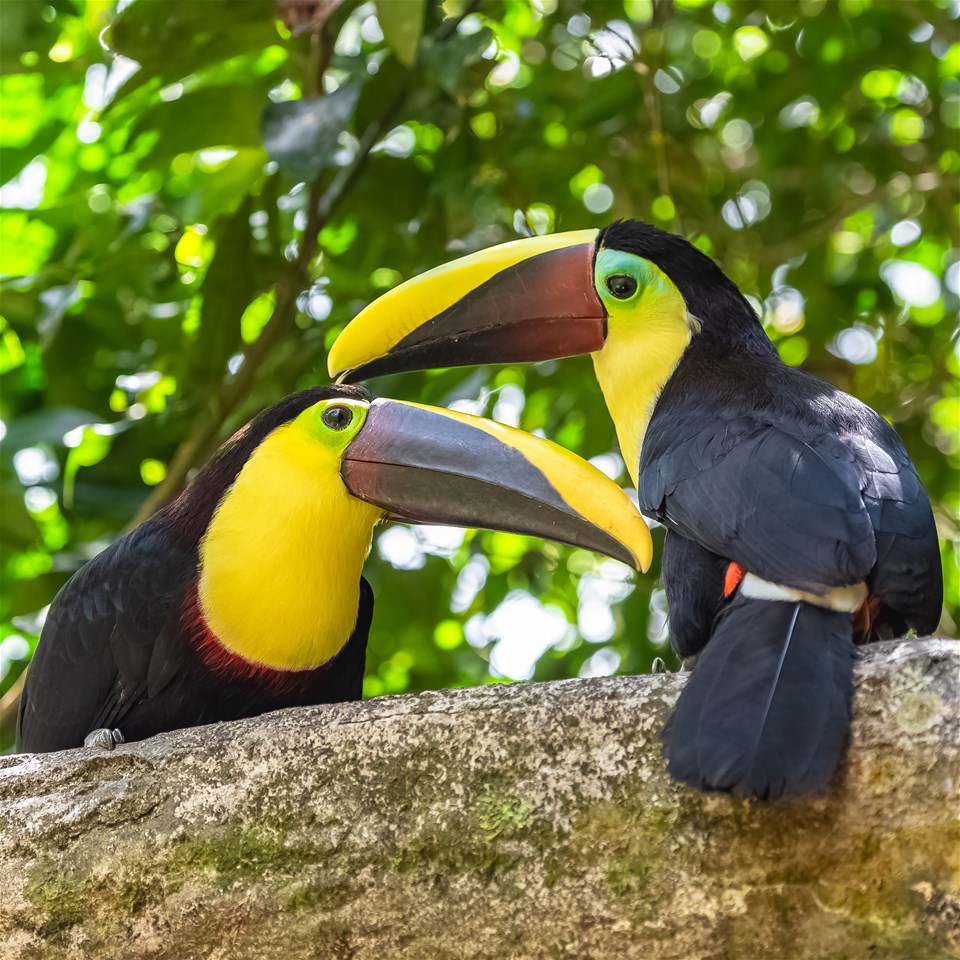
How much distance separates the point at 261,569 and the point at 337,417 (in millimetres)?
395

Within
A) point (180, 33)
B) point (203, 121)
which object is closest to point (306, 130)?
point (180, 33)

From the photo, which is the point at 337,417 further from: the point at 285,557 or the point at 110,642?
the point at 110,642

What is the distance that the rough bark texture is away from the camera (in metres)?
1.86

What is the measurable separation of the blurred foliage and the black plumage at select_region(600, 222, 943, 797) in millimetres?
979

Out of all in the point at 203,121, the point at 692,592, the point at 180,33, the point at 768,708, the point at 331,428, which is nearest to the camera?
the point at 768,708

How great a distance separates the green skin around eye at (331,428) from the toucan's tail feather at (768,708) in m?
1.12

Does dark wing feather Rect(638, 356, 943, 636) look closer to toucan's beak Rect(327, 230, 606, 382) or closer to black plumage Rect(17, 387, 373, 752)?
toucan's beak Rect(327, 230, 606, 382)

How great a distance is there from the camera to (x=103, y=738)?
2.64m

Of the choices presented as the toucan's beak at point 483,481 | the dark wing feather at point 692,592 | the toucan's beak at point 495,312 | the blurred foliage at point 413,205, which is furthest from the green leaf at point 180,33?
the dark wing feather at point 692,592

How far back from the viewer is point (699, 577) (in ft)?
8.45

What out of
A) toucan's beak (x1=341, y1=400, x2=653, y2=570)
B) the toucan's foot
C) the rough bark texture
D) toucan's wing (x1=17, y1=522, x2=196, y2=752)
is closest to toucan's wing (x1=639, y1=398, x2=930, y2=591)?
toucan's beak (x1=341, y1=400, x2=653, y2=570)

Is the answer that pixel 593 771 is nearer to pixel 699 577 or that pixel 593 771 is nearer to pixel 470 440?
pixel 699 577

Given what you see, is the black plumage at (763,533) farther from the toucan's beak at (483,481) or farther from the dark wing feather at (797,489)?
the toucan's beak at (483,481)

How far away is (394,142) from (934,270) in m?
2.58
